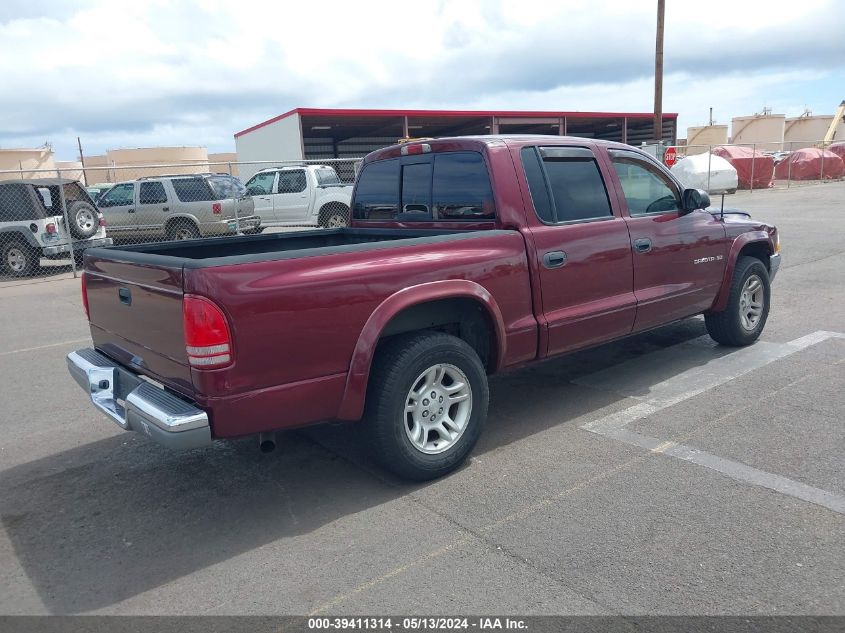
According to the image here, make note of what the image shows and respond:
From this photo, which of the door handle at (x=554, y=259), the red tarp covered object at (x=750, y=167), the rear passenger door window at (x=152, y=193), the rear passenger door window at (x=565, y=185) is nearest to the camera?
the door handle at (x=554, y=259)

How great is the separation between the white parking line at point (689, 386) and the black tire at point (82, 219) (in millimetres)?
11598

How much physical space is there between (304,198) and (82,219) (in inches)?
202

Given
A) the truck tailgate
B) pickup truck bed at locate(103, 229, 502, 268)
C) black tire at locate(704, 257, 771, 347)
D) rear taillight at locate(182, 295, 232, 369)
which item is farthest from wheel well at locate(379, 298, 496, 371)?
black tire at locate(704, 257, 771, 347)

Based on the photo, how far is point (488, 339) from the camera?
14.5 ft

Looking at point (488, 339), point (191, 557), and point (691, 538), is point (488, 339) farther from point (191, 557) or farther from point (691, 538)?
point (191, 557)

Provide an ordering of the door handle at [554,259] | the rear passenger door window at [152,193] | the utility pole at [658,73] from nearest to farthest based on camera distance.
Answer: the door handle at [554,259] → the rear passenger door window at [152,193] → the utility pole at [658,73]

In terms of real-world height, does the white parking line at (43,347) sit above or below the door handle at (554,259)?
below

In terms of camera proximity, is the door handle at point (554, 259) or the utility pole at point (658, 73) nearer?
the door handle at point (554, 259)

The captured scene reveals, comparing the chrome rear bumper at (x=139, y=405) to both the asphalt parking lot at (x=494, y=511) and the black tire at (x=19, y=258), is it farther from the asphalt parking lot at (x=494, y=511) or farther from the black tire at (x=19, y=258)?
the black tire at (x=19, y=258)

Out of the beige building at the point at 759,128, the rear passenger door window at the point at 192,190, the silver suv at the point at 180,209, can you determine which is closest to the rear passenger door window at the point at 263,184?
the silver suv at the point at 180,209

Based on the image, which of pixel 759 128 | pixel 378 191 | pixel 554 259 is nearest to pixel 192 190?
pixel 378 191

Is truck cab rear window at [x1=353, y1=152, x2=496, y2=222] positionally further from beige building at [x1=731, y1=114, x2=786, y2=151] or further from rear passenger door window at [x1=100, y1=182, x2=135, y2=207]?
beige building at [x1=731, y1=114, x2=786, y2=151]

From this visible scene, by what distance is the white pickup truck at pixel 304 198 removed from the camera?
17.1 metres

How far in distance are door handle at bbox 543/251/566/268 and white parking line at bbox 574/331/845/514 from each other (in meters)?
1.11
